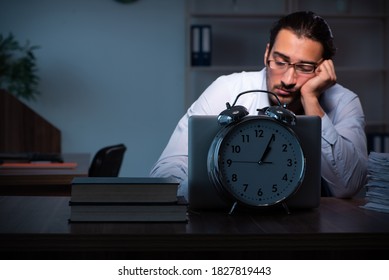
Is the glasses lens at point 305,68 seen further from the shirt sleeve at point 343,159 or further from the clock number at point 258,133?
the clock number at point 258,133

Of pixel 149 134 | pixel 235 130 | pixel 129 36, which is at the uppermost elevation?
pixel 129 36

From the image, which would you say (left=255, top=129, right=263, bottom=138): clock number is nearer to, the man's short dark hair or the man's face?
the man's face

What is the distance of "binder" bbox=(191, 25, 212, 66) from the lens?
489 centimetres

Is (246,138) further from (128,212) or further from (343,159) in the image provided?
(343,159)

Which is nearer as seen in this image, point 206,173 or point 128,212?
point 128,212

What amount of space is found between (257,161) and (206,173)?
0.32 feet

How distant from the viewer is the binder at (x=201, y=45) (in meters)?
4.89

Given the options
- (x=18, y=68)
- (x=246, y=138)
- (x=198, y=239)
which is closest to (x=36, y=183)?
(x=246, y=138)

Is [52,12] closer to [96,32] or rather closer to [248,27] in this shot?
[96,32]

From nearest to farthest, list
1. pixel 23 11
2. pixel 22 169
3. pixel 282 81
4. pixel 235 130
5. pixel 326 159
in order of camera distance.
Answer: pixel 235 130
pixel 326 159
pixel 282 81
pixel 22 169
pixel 23 11

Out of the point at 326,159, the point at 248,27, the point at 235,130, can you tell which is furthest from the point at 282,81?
the point at 248,27

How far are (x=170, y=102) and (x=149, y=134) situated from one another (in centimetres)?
29

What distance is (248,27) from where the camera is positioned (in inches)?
205

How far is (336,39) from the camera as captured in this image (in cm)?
527
